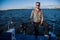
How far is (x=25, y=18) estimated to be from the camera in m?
1.97

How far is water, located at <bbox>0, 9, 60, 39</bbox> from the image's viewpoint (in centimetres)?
194

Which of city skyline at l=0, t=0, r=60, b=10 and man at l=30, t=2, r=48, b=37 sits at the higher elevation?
city skyline at l=0, t=0, r=60, b=10

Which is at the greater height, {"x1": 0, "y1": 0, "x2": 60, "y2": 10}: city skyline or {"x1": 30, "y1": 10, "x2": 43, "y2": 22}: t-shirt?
{"x1": 0, "y1": 0, "x2": 60, "y2": 10}: city skyline

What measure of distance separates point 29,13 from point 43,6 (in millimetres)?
221

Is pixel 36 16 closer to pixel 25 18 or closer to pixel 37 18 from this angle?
pixel 37 18

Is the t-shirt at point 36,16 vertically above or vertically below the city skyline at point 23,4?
below

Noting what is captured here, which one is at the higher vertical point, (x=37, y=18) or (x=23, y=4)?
(x=23, y=4)

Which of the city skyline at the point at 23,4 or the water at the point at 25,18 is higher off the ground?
the city skyline at the point at 23,4

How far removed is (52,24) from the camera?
1.95 meters

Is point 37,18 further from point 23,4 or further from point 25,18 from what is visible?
point 23,4

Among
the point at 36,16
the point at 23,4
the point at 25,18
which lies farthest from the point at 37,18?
the point at 23,4

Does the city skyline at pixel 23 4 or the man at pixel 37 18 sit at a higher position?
the city skyline at pixel 23 4

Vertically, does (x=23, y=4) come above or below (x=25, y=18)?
above

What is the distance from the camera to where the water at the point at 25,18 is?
6.36 feet
